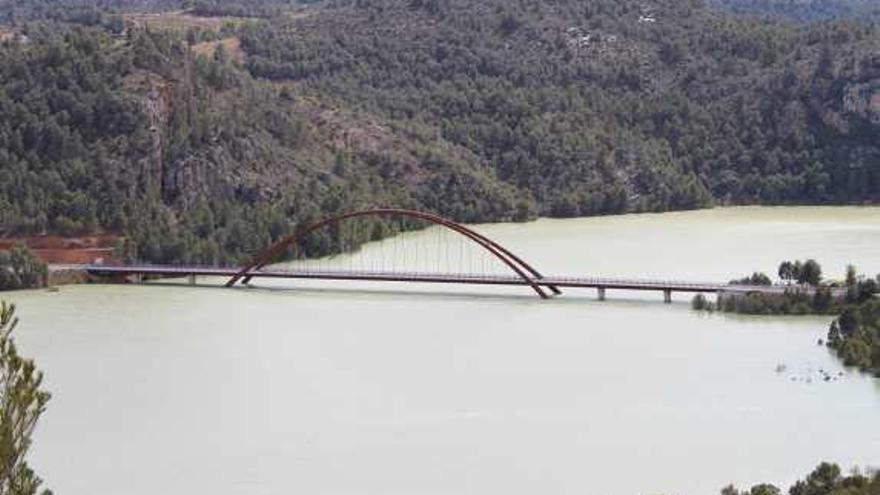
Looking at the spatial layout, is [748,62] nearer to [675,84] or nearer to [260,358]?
[675,84]

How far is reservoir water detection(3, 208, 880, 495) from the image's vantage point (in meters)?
25.1

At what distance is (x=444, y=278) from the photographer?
4356 cm

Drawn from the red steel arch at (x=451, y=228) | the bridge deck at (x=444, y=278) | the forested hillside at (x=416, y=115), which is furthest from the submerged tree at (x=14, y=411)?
the forested hillside at (x=416, y=115)

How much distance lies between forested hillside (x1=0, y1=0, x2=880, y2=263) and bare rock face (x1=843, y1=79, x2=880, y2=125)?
8 centimetres

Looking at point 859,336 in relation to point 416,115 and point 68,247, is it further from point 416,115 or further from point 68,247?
point 416,115

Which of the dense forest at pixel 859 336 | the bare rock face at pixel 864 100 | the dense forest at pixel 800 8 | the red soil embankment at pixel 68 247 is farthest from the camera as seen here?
the dense forest at pixel 800 8

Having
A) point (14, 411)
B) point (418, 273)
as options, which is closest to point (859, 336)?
point (418, 273)

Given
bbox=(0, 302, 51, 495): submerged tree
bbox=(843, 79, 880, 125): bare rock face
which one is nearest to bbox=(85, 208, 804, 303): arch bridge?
bbox=(0, 302, 51, 495): submerged tree

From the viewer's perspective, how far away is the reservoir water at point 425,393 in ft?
82.4

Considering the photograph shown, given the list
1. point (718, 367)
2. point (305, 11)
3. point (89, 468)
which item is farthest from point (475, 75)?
point (89, 468)

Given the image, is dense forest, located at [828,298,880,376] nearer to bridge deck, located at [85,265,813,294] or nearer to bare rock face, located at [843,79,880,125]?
bridge deck, located at [85,265,813,294]

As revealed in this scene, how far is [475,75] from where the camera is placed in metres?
81.9

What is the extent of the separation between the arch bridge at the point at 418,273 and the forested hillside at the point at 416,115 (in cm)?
317

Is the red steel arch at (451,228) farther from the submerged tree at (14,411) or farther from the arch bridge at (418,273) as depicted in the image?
the submerged tree at (14,411)
